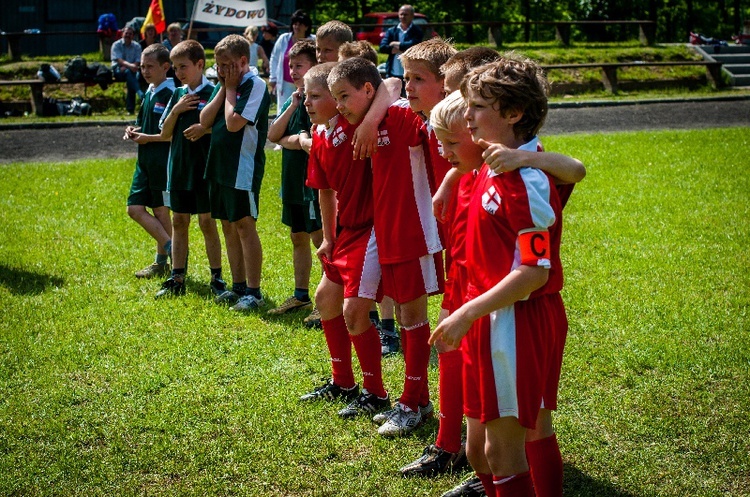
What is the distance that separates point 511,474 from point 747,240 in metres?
6.42

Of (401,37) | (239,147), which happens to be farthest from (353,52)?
(401,37)

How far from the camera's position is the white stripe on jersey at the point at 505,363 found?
3.19m

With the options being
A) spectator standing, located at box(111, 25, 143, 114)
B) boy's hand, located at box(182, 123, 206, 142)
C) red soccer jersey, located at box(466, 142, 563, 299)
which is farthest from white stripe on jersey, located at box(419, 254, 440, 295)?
spectator standing, located at box(111, 25, 143, 114)

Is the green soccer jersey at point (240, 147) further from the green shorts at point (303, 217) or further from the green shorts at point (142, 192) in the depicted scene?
the green shorts at point (142, 192)

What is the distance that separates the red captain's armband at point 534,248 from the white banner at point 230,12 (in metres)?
13.1

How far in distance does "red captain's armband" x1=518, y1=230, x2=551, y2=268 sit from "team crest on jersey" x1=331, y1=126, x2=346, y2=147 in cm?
208

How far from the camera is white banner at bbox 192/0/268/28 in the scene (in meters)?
15.9

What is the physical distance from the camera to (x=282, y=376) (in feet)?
18.7

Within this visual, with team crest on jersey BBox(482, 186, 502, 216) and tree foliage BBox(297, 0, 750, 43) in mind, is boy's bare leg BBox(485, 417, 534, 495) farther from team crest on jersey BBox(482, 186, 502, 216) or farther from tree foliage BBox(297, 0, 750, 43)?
tree foliage BBox(297, 0, 750, 43)

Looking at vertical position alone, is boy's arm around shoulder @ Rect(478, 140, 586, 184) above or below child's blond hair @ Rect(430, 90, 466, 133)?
below

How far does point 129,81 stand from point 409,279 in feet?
56.3

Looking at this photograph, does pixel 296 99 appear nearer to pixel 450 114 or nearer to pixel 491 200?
pixel 450 114

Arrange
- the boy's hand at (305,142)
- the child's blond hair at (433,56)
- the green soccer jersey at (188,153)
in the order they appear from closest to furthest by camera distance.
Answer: the child's blond hair at (433,56) < the boy's hand at (305,142) < the green soccer jersey at (188,153)

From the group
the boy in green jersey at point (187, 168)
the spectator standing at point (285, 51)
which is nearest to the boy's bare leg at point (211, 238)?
the boy in green jersey at point (187, 168)
